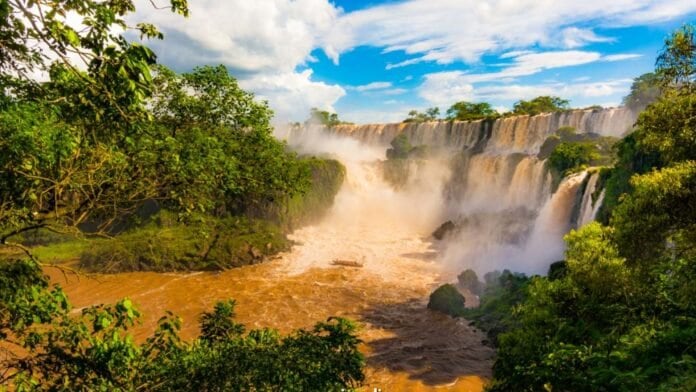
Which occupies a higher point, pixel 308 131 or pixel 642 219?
pixel 308 131

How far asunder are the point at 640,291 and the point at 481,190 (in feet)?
115

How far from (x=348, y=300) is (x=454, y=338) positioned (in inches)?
266

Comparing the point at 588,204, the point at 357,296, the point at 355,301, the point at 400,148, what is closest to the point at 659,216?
the point at 355,301

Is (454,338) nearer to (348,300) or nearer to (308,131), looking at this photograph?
(348,300)

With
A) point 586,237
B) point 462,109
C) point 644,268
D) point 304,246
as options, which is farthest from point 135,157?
point 462,109

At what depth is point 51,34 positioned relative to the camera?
12.9 ft

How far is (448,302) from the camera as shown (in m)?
20.8

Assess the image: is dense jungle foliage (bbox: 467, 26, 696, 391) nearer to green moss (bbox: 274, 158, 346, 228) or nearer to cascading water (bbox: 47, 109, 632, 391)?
cascading water (bbox: 47, 109, 632, 391)

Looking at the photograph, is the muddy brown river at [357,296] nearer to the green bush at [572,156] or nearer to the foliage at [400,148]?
the green bush at [572,156]

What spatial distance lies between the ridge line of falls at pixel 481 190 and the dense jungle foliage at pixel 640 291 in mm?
14770

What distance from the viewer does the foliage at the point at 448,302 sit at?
67.2 feet

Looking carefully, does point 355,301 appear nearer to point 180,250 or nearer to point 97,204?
point 180,250

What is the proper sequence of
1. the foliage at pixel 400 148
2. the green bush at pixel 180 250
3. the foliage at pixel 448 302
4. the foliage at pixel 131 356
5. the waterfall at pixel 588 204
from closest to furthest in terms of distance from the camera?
1. the foliage at pixel 131 356
2. the foliage at pixel 448 302
3. the waterfall at pixel 588 204
4. the green bush at pixel 180 250
5. the foliage at pixel 400 148

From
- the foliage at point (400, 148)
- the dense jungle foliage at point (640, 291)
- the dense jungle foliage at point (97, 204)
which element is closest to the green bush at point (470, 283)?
the dense jungle foliage at point (640, 291)
